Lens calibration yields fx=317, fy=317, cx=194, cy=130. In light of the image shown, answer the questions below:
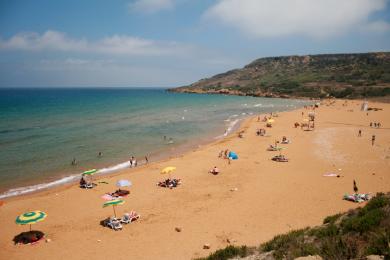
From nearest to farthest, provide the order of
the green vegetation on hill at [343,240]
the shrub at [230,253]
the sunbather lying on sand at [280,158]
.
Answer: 1. the green vegetation on hill at [343,240]
2. the shrub at [230,253]
3. the sunbather lying on sand at [280,158]

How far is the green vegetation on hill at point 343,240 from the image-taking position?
6.84 meters

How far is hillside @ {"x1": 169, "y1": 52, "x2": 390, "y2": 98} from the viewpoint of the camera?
10862 cm

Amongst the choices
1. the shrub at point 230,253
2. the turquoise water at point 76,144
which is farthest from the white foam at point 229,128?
the shrub at point 230,253

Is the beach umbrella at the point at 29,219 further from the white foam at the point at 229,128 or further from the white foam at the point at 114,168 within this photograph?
the white foam at the point at 229,128

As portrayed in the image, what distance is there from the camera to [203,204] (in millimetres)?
17766

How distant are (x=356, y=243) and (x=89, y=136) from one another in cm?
3867

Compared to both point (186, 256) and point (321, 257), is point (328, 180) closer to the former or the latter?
point (186, 256)

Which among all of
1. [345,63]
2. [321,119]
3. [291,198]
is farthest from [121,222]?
[345,63]

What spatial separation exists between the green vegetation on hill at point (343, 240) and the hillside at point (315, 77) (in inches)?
3739

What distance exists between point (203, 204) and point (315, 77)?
446 ft

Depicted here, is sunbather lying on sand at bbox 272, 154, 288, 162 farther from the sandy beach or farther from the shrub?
the shrub

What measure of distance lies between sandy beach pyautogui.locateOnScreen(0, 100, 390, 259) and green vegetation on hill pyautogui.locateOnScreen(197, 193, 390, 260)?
3.90m

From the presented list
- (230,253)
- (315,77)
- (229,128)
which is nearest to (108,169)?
(230,253)

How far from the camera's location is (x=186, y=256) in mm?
12461
